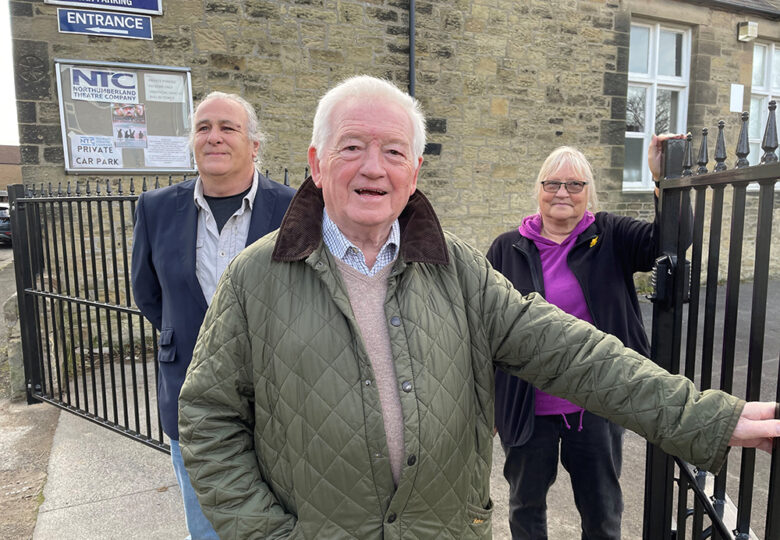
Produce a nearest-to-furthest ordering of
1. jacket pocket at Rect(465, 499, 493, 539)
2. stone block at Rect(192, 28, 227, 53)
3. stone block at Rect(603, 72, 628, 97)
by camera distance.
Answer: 1. jacket pocket at Rect(465, 499, 493, 539)
2. stone block at Rect(192, 28, 227, 53)
3. stone block at Rect(603, 72, 628, 97)

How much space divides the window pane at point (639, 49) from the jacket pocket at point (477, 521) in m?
9.16

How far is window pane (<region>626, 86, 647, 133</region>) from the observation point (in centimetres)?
897

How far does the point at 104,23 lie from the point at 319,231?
17.6 ft

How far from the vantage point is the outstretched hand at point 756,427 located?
1208mm

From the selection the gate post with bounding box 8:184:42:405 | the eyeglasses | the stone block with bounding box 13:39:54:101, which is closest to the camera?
the eyeglasses

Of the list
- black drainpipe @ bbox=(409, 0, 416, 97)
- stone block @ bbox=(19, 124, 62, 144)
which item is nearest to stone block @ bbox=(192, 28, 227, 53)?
stone block @ bbox=(19, 124, 62, 144)

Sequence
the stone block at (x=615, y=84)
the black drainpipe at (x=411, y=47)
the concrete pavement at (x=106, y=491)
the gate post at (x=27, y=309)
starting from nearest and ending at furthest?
the concrete pavement at (x=106, y=491) → the gate post at (x=27, y=309) → the black drainpipe at (x=411, y=47) → the stone block at (x=615, y=84)

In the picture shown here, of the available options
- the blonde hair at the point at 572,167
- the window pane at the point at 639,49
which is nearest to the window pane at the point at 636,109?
the window pane at the point at 639,49

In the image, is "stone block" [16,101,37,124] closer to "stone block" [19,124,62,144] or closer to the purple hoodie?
"stone block" [19,124,62,144]

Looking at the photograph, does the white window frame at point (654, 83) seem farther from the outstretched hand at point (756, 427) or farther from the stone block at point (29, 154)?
the outstretched hand at point (756, 427)

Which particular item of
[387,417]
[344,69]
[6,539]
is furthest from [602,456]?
[344,69]

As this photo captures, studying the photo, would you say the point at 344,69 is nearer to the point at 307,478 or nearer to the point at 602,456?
the point at 602,456

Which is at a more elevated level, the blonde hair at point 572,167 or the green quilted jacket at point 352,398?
the blonde hair at point 572,167

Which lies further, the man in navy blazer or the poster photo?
the poster photo
